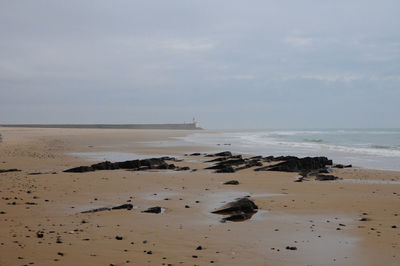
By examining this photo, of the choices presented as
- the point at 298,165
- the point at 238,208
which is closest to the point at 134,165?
the point at 298,165

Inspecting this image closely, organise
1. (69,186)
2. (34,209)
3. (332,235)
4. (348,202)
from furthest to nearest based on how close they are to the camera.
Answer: (69,186)
(348,202)
(34,209)
(332,235)

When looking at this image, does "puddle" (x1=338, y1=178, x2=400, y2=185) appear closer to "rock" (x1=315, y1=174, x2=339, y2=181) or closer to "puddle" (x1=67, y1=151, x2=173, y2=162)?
"rock" (x1=315, y1=174, x2=339, y2=181)

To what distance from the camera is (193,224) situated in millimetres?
7305

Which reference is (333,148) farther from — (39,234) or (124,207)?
(39,234)

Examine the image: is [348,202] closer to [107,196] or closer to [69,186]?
[107,196]

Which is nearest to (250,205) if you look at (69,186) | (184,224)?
(184,224)

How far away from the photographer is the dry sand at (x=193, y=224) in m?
5.48

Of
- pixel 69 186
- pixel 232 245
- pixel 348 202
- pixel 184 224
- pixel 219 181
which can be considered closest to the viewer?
pixel 232 245

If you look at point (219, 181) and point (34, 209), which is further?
point (219, 181)

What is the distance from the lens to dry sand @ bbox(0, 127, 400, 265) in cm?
548

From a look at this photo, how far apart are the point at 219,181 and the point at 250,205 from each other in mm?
4681

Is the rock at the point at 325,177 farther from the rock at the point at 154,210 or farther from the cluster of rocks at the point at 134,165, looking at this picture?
the rock at the point at 154,210

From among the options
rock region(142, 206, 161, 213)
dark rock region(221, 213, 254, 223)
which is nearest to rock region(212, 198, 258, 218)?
dark rock region(221, 213, 254, 223)

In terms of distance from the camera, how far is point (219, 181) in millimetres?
13094
